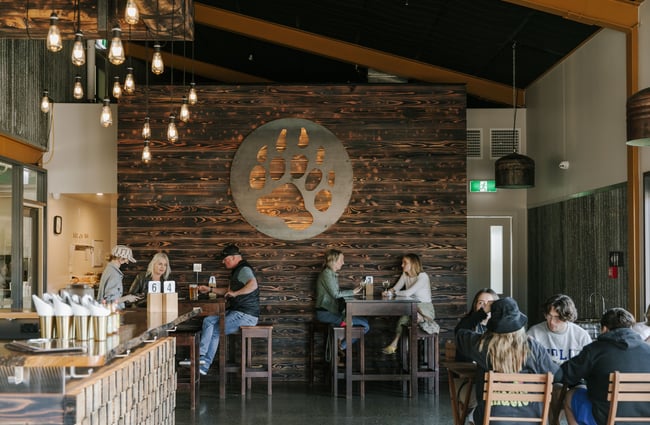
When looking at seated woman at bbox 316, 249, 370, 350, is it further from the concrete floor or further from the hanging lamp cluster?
the hanging lamp cluster

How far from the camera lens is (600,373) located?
15.4 feet

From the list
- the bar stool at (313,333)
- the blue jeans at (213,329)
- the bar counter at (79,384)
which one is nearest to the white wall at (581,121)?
the bar stool at (313,333)

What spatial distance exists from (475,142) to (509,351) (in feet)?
22.4

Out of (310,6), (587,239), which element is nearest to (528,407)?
(587,239)

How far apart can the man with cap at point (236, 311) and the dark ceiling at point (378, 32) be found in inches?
101

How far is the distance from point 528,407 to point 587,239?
15.1ft

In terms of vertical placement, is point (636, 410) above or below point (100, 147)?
below

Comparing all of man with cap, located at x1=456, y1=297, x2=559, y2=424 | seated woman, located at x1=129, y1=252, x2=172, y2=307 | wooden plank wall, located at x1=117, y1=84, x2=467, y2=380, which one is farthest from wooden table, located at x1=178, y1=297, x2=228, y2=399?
man with cap, located at x1=456, y1=297, x2=559, y2=424

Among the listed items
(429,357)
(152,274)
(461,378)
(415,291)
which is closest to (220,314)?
(152,274)

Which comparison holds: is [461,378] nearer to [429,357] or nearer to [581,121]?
[429,357]

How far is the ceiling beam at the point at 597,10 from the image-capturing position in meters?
7.23

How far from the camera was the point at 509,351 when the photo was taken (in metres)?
4.66

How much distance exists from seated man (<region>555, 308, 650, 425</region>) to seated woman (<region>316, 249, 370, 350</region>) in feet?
Answer: 12.1

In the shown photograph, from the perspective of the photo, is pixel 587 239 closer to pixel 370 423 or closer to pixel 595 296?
pixel 595 296
